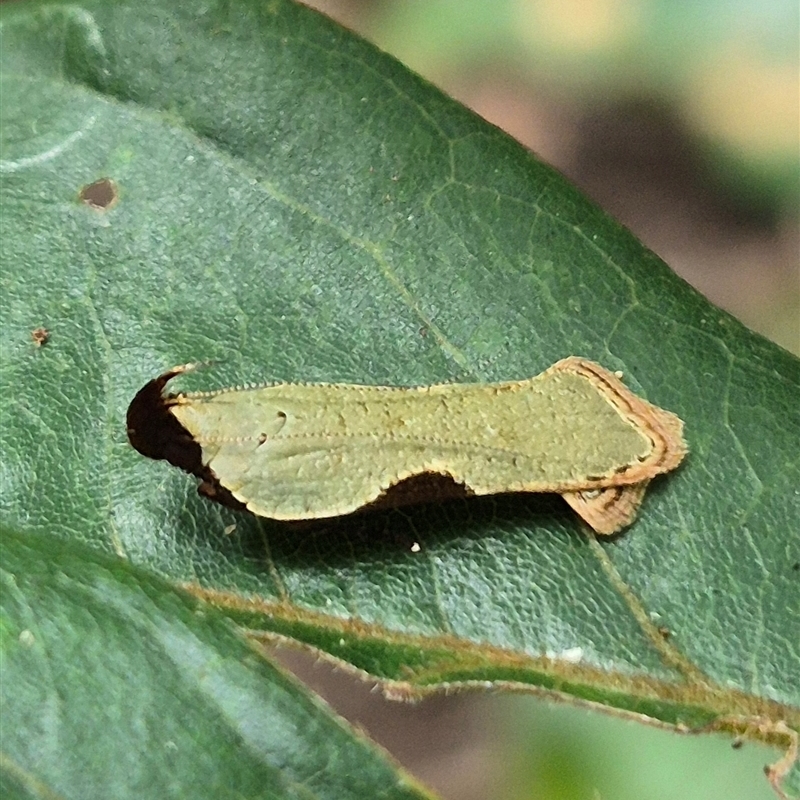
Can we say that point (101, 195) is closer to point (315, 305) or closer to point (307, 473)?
point (315, 305)

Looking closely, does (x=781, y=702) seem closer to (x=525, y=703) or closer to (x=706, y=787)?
(x=706, y=787)

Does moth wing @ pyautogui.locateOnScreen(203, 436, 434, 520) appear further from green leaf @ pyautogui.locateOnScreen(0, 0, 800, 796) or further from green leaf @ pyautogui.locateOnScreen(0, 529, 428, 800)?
green leaf @ pyautogui.locateOnScreen(0, 529, 428, 800)

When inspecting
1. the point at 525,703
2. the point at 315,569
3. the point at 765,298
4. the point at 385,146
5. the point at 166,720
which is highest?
the point at 765,298

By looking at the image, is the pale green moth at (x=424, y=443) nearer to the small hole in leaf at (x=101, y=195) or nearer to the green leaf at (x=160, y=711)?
the small hole in leaf at (x=101, y=195)

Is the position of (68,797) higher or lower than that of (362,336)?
lower

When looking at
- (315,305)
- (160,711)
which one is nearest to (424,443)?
(315,305)

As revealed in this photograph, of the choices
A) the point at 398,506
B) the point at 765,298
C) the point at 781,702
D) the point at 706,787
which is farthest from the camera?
the point at 765,298

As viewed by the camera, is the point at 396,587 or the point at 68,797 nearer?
the point at 68,797

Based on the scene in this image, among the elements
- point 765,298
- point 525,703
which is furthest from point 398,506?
point 765,298
